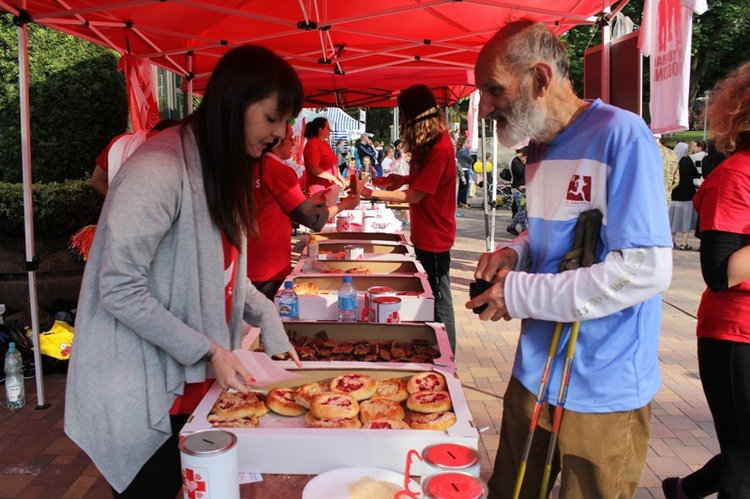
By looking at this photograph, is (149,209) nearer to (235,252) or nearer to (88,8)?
(235,252)

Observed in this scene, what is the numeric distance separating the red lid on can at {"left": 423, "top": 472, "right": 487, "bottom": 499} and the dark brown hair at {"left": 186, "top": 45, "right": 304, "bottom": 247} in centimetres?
88

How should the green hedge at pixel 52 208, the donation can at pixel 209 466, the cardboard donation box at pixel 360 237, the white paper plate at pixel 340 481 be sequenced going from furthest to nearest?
the green hedge at pixel 52 208 → the cardboard donation box at pixel 360 237 → the white paper plate at pixel 340 481 → the donation can at pixel 209 466

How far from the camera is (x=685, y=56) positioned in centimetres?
320

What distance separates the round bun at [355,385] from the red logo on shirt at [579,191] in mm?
844

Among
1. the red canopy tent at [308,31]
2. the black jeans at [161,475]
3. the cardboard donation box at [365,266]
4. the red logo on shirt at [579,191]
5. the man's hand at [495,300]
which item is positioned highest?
the red canopy tent at [308,31]

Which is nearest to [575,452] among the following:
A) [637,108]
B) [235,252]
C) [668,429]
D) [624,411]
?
[624,411]

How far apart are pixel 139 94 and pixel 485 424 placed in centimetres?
396

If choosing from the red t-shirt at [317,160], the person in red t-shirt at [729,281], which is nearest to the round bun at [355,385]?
the person in red t-shirt at [729,281]

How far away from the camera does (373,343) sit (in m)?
2.45

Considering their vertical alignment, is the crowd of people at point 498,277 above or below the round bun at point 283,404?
above

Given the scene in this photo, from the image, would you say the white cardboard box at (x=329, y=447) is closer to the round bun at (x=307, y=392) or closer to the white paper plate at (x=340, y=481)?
the white paper plate at (x=340, y=481)

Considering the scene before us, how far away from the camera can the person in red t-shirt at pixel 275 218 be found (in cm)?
348

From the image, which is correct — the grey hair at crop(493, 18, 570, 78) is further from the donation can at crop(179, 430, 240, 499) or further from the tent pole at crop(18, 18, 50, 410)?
the tent pole at crop(18, 18, 50, 410)

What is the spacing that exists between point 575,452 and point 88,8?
4.29 m
